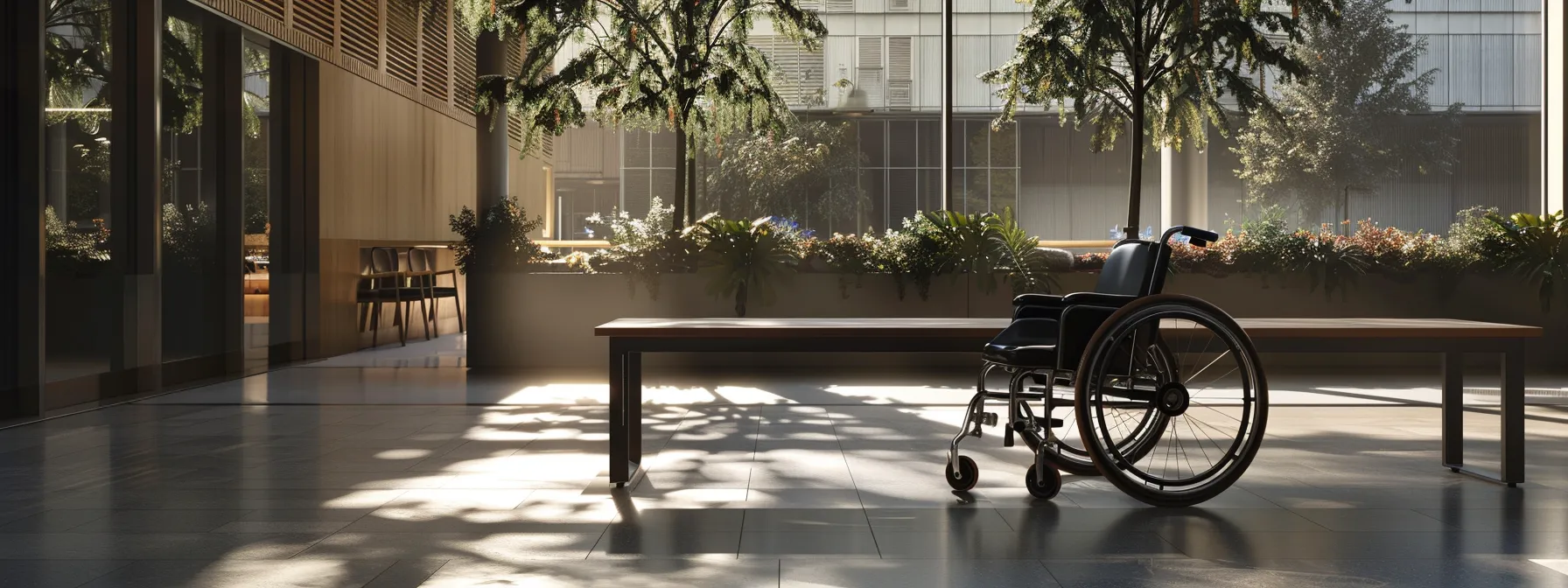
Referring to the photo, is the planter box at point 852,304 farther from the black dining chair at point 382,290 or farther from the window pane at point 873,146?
the window pane at point 873,146

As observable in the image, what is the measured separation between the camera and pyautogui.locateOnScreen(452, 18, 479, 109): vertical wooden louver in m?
13.8

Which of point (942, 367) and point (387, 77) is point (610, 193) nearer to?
point (387, 77)

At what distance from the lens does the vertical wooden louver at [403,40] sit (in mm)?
11742

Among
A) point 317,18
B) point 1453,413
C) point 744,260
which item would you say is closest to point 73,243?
point 317,18

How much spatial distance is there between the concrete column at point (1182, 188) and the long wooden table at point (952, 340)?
1030cm

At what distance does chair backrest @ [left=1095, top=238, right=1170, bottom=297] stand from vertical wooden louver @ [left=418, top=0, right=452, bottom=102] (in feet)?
33.0

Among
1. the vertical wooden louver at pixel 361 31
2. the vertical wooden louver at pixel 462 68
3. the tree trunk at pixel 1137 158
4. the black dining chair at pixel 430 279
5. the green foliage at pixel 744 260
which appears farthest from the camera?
the vertical wooden louver at pixel 462 68

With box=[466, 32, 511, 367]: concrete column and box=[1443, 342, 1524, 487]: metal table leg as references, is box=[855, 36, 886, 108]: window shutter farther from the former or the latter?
box=[1443, 342, 1524, 487]: metal table leg

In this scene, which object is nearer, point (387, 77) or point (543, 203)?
point (387, 77)

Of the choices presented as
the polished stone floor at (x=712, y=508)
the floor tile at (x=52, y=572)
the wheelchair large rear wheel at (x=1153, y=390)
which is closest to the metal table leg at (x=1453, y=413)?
the polished stone floor at (x=712, y=508)

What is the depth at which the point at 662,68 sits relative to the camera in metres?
10.0

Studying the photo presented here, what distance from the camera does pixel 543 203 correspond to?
1781cm

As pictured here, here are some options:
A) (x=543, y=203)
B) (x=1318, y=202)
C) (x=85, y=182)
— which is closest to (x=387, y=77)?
(x=85, y=182)

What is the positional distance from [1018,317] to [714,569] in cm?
168
